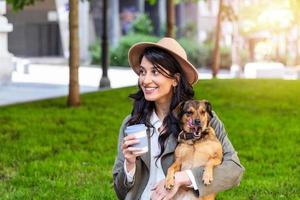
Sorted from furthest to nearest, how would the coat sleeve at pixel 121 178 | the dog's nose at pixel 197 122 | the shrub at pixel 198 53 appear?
the shrub at pixel 198 53 → the coat sleeve at pixel 121 178 → the dog's nose at pixel 197 122

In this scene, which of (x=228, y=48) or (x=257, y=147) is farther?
(x=228, y=48)

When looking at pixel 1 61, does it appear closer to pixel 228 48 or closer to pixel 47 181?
pixel 47 181

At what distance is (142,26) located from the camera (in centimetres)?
4038

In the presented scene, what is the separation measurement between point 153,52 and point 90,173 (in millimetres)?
3812

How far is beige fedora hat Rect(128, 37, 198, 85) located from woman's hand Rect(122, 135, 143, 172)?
0.50 m

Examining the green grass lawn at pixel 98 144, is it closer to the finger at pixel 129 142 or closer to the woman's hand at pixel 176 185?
the woman's hand at pixel 176 185

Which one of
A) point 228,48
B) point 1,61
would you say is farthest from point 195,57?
point 1,61

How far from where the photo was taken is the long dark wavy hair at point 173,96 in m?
3.46

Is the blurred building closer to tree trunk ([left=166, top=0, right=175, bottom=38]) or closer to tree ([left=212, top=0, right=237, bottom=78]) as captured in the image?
tree ([left=212, top=0, right=237, bottom=78])

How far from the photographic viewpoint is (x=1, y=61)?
60.5 feet

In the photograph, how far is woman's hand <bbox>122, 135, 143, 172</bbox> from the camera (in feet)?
10.4

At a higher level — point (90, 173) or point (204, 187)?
point (204, 187)

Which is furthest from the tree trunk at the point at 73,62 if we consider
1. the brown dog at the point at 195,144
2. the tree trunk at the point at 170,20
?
the brown dog at the point at 195,144

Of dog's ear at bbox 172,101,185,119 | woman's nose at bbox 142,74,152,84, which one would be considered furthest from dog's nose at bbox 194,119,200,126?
woman's nose at bbox 142,74,152,84
